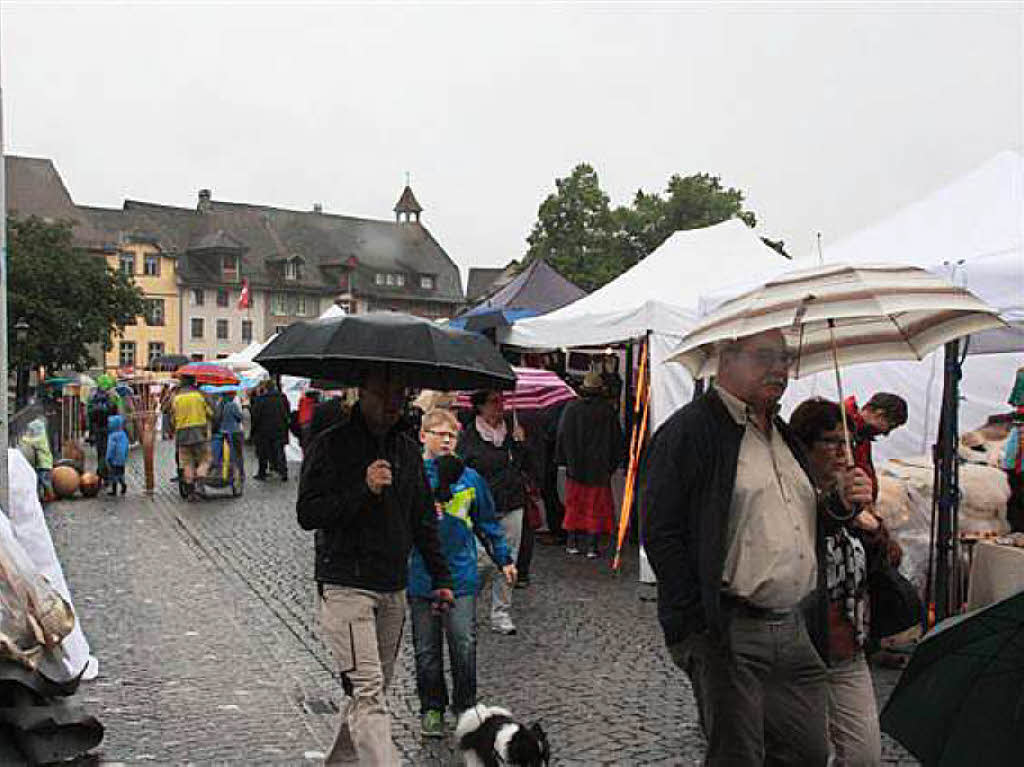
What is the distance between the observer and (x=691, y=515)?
366cm

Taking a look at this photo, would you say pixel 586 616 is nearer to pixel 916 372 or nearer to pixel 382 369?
pixel 382 369

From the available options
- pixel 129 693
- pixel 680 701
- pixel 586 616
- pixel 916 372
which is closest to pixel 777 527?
pixel 680 701

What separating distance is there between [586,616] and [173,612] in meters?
3.21

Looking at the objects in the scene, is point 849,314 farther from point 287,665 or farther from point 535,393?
point 535,393

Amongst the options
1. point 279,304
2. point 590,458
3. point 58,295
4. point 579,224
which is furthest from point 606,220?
point 590,458

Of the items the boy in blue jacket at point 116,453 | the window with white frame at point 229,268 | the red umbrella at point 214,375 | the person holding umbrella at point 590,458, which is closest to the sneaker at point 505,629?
the person holding umbrella at point 590,458

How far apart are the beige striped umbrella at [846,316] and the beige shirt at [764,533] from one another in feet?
1.07

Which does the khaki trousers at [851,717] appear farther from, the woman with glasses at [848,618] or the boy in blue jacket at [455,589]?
the boy in blue jacket at [455,589]

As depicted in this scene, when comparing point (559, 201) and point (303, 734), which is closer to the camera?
point (303, 734)

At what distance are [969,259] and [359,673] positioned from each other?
458 centimetres

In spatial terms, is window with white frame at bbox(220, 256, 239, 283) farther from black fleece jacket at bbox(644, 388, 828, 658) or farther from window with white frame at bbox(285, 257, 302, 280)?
black fleece jacket at bbox(644, 388, 828, 658)

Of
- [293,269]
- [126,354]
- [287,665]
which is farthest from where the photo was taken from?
[293,269]

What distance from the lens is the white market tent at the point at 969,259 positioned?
6777mm

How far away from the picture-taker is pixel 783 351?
12.9 ft
